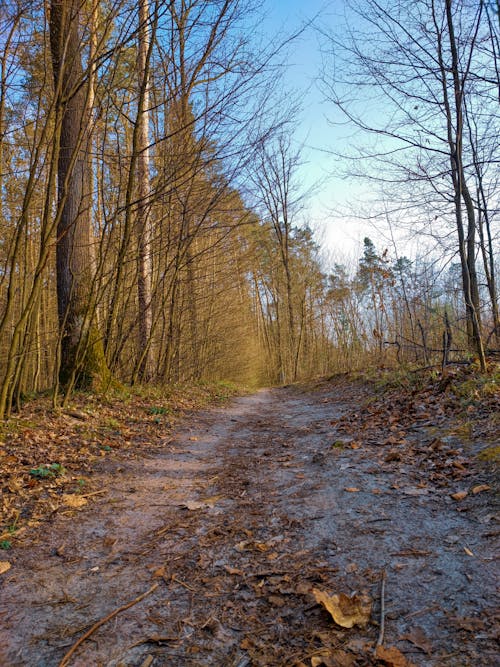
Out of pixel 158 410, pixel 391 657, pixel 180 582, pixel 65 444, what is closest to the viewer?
pixel 391 657

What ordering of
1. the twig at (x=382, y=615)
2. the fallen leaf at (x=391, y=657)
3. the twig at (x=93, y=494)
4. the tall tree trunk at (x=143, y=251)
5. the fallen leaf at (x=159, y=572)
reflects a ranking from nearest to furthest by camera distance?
the fallen leaf at (x=391, y=657) → the twig at (x=382, y=615) → the fallen leaf at (x=159, y=572) → the twig at (x=93, y=494) → the tall tree trunk at (x=143, y=251)

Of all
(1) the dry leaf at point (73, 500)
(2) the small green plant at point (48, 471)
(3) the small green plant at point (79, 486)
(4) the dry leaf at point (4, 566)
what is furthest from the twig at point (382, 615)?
(2) the small green plant at point (48, 471)

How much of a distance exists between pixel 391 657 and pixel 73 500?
7.78ft

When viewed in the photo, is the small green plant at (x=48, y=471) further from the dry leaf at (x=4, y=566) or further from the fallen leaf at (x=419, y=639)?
the fallen leaf at (x=419, y=639)

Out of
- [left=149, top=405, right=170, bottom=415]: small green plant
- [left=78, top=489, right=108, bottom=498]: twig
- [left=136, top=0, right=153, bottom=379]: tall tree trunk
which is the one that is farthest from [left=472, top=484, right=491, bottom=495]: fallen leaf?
[left=136, top=0, right=153, bottom=379]: tall tree trunk

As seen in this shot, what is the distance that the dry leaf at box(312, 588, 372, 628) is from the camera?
4.83 feet

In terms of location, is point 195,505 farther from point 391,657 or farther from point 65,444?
point 65,444

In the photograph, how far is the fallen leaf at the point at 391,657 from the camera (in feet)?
4.13

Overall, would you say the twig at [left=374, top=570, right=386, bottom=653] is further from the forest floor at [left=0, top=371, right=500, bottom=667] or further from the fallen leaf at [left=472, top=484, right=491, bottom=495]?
the fallen leaf at [left=472, top=484, right=491, bottom=495]

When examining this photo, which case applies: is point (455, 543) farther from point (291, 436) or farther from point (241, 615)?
point (291, 436)

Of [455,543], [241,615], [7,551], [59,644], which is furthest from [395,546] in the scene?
[7,551]

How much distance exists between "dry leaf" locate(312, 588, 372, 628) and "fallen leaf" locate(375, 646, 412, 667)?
136mm

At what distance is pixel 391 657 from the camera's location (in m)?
1.29

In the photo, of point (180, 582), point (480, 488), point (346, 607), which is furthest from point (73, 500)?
point (480, 488)
